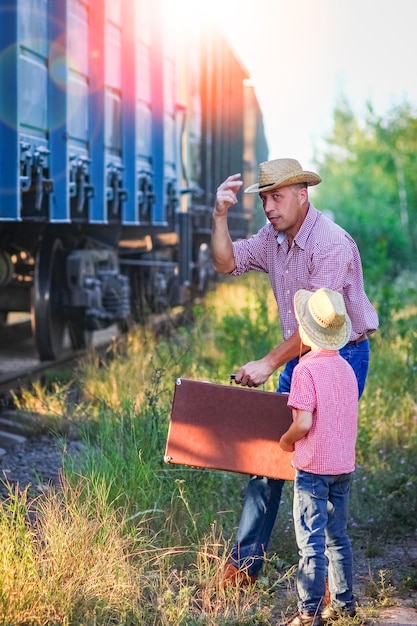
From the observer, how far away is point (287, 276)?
492cm

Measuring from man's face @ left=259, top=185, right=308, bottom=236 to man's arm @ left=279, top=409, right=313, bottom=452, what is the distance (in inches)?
35.2

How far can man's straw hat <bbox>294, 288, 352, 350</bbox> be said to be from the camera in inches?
170

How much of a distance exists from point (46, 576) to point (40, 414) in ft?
11.7

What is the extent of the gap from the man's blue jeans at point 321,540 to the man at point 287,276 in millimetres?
371

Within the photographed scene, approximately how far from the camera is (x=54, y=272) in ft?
36.4

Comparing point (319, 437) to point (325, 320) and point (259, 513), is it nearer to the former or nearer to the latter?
point (325, 320)

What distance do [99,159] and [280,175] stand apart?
5.68 meters

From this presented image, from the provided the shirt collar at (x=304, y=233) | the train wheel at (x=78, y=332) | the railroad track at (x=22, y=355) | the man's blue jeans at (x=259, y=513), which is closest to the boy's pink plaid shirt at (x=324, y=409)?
the man's blue jeans at (x=259, y=513)

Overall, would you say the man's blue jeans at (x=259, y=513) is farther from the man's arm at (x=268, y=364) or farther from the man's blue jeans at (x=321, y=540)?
the man's blue jeans at (x=321, y=540)

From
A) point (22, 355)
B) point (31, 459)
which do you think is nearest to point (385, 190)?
point (22, 355)

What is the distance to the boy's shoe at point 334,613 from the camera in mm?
4414

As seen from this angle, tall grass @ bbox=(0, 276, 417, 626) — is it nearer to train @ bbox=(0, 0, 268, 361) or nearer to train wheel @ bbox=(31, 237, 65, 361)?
train @ bbox=(0, 0, 268, 361)

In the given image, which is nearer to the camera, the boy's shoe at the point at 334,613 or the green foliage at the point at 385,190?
the boy's shoe at the point at 334,613

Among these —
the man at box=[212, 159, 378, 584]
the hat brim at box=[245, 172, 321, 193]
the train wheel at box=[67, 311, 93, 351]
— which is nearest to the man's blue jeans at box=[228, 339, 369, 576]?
the man at box=[212, 159, 378, 584]
